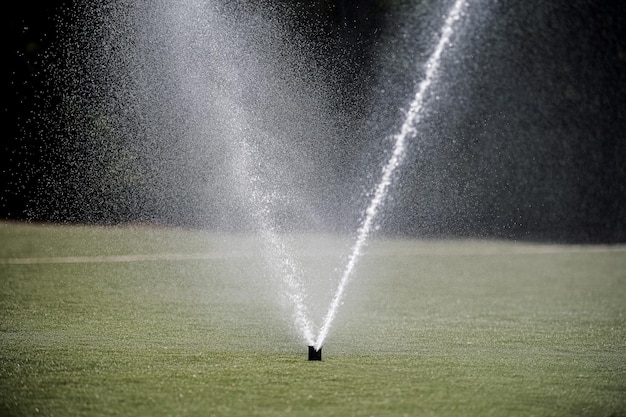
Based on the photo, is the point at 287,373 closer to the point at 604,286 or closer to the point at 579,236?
the point at 604,286

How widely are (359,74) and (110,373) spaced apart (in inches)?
503

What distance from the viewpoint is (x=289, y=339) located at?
563 cm

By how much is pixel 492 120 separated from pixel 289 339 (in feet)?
42.4

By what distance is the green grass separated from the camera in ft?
13.0

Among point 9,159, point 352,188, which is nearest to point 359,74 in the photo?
point 352,188

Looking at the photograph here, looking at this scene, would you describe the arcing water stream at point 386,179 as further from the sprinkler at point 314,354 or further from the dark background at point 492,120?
the dark background at point 492,120

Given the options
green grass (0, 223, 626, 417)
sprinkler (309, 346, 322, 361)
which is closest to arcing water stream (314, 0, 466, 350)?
sprinkler (309, 346, 322, 361)

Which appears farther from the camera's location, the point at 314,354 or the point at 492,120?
the point at 492,120

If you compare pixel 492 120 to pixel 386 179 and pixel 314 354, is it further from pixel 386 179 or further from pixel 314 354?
pixel 314 354

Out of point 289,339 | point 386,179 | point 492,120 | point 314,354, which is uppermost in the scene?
point 314,354

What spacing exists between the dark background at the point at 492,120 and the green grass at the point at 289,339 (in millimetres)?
4632

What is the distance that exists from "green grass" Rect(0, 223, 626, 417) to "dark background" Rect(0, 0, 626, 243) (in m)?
4.63

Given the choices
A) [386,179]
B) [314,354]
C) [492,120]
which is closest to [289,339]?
[314,354]

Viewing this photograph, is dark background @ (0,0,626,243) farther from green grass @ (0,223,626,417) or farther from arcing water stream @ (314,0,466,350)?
green grass @ (0,223,626,417)
